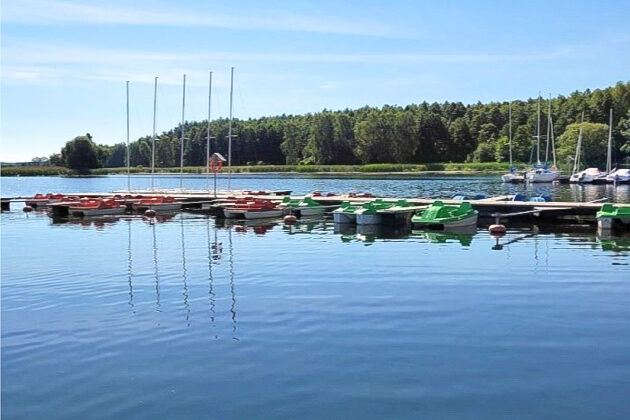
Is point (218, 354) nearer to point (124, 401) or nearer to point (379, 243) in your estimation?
point (124, 401)

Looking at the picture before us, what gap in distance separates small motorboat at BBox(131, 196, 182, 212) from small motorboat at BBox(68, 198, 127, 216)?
1190mm

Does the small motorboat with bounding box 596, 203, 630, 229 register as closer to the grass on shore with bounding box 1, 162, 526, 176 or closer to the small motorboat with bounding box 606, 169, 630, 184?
the small motorboat with bounding box 606, 169, 630, 184

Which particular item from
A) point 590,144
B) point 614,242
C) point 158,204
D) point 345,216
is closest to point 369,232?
point 345,216

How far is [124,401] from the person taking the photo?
11.3m

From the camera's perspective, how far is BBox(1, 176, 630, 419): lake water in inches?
443

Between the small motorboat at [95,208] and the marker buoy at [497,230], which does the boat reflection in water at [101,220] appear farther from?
the marker buoy at [497,230]

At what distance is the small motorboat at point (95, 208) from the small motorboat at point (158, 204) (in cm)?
119

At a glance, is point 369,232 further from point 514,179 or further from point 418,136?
point 418,136

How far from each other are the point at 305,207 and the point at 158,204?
1195 centimetres

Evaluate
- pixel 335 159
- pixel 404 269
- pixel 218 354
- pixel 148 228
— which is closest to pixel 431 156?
pixel 335 159

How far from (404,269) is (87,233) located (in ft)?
67.3

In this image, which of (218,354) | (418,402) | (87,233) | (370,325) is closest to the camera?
(418,402)

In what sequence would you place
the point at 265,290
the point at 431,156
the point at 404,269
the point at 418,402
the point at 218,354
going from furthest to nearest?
1. the point at 431,156
2. the point at 404,269
3. the point at 265,290
4. the point at 218,354
5. the point at 418,402

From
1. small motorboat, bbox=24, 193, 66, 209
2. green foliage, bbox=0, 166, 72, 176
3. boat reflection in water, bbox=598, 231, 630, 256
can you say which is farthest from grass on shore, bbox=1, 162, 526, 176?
boat reflection in water, bbox=598, 231, 630, 256
